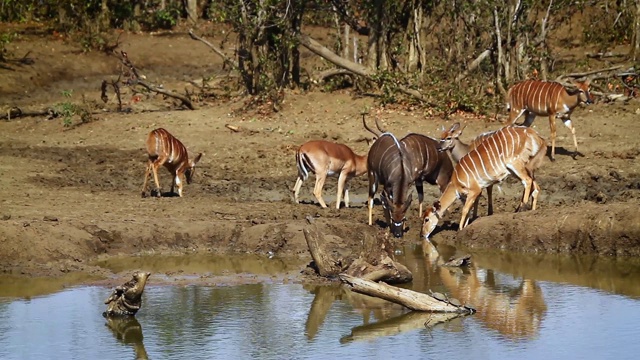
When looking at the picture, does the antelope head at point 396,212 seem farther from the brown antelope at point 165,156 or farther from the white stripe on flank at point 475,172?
the brown antelope at point 165,156

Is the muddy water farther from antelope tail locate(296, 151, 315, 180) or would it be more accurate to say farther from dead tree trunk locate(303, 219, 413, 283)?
antelope tail locate(296, 151, 315, 180)

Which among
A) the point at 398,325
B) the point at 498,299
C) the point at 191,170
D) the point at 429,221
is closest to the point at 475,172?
the point at 429,221

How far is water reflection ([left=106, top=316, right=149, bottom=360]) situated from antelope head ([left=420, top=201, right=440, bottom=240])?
4.43 m

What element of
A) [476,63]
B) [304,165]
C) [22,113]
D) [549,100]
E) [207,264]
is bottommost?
[207,264]

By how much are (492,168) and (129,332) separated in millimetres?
5329

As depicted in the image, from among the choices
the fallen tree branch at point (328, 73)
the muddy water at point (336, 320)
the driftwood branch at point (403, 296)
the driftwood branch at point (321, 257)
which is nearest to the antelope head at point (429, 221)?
the muddy water at point (336, 320)

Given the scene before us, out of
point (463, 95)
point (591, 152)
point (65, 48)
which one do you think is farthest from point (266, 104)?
point (65, 48)

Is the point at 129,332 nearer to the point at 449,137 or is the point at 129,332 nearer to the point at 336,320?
the point at 336,320

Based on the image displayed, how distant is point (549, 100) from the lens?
651 inches

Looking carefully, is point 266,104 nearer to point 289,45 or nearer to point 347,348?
point 289,45

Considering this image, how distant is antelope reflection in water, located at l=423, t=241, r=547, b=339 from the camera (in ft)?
31.0

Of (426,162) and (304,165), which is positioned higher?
(426,162)

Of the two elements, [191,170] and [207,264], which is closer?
[207,264]

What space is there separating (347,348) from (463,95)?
982cm
